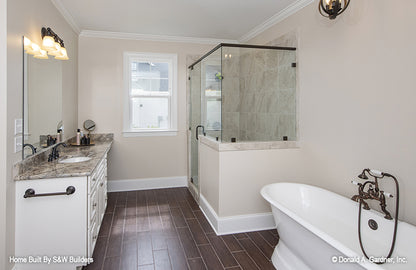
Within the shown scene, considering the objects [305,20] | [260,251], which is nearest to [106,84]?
[305,20]

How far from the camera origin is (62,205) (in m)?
2.11

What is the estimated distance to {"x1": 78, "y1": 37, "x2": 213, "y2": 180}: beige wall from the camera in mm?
4285

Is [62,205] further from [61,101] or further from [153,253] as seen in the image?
[61,101]

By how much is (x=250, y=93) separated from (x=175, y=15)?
4.73ft

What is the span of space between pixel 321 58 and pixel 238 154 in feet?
4.36

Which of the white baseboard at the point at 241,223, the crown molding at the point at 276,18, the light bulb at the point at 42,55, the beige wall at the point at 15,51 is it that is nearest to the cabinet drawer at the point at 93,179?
the beige wall at the point at 15,51

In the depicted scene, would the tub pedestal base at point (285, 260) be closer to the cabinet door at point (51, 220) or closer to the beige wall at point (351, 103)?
the beige wall at point (351, 103)

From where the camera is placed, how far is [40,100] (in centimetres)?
258

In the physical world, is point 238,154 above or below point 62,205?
above

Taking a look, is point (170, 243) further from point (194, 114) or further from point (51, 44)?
point (51, 44)

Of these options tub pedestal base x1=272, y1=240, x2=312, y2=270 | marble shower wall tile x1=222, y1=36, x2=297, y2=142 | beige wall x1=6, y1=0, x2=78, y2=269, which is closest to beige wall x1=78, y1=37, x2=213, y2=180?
beige wall x1=6, y1=0, x2=78, y2=269

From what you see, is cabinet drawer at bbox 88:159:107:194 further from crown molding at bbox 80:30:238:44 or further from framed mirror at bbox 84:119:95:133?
crown molding at bbox 80:30:238:44

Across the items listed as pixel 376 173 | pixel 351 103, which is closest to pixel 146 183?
pixel 351 103

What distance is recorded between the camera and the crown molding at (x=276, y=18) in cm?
303
